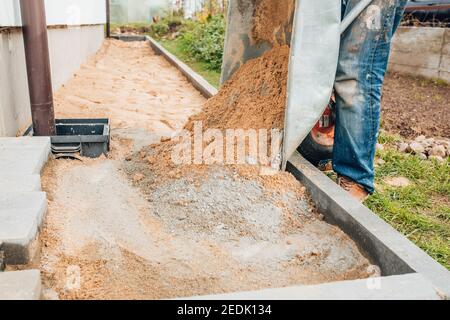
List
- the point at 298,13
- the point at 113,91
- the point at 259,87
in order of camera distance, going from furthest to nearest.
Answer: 1. the point at 113,91
2. the point at 259,87
3. the point at 298,13

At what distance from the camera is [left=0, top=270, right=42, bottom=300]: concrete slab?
4.36ft

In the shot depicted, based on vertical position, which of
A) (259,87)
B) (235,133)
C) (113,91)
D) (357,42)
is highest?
(357,42)

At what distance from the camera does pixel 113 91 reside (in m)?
5.17

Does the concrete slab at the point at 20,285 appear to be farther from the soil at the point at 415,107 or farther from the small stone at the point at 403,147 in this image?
the soil at the point at 415,107

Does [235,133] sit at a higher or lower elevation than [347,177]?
higher

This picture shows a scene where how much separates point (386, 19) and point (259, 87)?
811mm

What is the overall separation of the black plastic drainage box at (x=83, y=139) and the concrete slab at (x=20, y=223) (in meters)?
0.88

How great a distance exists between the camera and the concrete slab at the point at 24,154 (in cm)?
216

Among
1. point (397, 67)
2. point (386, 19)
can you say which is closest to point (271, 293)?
point (386, 19)

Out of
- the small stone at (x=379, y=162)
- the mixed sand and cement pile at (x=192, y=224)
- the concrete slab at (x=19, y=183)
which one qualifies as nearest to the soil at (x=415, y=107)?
the small stone at (x=379, y=162)

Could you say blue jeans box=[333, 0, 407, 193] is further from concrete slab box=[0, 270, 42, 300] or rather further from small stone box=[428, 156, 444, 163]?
concrete slab box=[0, 270, 42, 300]

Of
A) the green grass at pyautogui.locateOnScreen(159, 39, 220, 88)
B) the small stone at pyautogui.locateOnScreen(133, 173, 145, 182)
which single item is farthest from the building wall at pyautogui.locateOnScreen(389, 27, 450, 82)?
the small stone at pyautogui.locateOnScreen(133, 173, 145, 182)

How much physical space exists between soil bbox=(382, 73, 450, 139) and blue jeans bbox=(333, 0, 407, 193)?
1953 millimetres

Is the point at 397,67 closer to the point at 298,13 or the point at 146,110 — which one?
the point at 146,110
